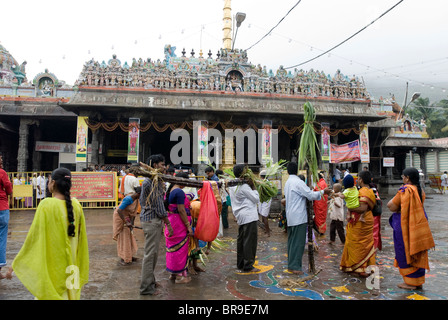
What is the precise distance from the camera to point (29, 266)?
2.61 meters

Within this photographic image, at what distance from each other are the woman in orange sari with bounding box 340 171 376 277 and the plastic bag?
6.76ft

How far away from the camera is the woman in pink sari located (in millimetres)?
4191

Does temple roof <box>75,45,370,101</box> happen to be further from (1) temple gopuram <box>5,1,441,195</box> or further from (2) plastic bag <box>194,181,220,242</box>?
(2) plastic bag <box>194,181,220,242</box>

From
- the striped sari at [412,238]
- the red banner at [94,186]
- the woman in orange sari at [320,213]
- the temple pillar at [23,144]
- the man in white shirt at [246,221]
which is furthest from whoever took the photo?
the temple pillar at [23,144]

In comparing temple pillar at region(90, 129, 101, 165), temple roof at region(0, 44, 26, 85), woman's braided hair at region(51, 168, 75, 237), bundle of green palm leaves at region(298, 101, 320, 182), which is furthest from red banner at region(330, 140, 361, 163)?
temple roof at region(0, 44, 26, 85)

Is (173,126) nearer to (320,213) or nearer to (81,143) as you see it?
(81,143)

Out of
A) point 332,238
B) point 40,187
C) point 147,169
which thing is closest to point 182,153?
point 40,187

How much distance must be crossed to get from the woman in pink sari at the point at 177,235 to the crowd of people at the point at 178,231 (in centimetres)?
1

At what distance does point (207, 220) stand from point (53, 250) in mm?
2126

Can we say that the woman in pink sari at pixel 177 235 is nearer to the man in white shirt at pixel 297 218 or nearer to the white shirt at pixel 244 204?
the white shirt at pixel 244 204

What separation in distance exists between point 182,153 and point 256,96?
556 centimetres

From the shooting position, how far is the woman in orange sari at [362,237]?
14.9 feet

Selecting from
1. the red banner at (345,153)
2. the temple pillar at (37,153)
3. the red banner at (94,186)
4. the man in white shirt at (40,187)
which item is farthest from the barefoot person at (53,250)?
the temple pillar at (37,153)
